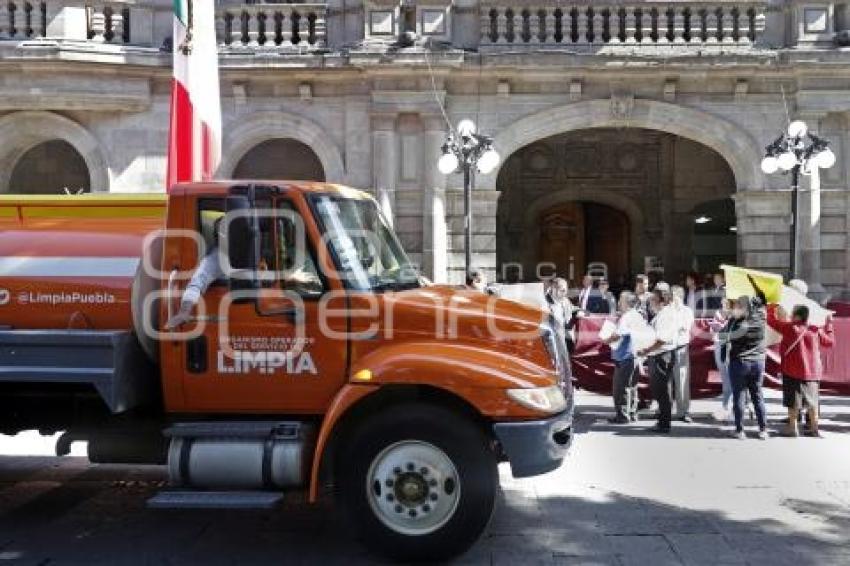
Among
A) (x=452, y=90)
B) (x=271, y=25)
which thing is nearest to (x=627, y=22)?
(x=452, y=90)

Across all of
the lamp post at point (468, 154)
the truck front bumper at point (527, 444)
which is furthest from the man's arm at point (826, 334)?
the truck front bumper at point (527, 444)

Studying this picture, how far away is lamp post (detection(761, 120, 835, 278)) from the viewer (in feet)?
41.2

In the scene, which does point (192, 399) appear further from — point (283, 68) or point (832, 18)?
point (832, 18)

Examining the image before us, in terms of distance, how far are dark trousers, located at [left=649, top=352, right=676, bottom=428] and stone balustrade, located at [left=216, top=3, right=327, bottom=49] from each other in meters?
8.91

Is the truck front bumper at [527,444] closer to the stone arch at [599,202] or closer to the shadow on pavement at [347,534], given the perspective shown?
the shadow on pavement at [347,534]

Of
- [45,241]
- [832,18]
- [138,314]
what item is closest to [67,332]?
[138,314]

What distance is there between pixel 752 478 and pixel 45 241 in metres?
6.32

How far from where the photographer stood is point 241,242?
532cm

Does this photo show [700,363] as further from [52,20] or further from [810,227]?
[52,20]

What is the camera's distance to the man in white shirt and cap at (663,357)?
30.9 feet

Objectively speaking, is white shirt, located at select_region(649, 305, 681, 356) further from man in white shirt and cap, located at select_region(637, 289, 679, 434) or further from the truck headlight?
the truck headlight

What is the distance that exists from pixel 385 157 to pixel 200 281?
961cm

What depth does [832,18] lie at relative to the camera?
47.8 ft

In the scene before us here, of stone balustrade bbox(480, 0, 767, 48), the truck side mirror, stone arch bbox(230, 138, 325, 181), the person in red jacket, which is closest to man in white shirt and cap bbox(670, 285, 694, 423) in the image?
the person in red jacket
